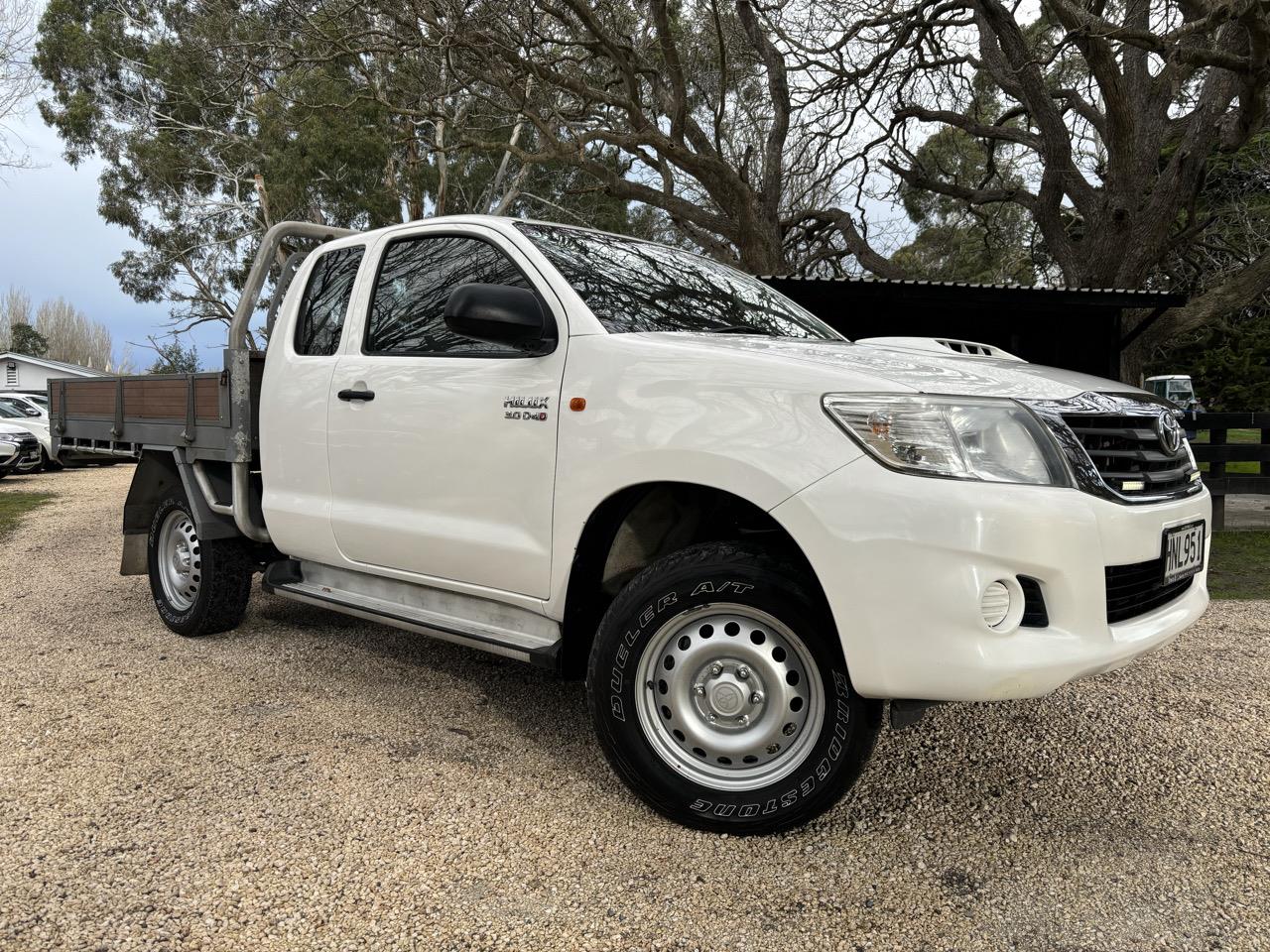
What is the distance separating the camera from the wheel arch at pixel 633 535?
2982 mm

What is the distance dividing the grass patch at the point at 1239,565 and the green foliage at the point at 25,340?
71489 millimetres

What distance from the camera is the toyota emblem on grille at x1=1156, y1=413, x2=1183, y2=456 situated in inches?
110

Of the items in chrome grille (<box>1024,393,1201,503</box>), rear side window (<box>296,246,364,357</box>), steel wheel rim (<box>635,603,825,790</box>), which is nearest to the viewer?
chrome grille (<box>1024,393,1201,503</box>)

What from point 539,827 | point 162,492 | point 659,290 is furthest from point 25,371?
point 539,827

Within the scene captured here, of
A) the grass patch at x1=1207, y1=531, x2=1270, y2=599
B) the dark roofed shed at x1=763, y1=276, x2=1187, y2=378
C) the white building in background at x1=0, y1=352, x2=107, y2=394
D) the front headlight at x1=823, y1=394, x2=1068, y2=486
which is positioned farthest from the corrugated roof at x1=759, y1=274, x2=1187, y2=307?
the white building in background at x1=0, y1=352, x2=107, y2=394

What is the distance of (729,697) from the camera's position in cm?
273

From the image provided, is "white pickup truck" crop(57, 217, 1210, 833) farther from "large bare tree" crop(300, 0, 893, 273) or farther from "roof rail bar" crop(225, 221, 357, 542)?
"large bare tree" crop(300, 0, 893, 273)

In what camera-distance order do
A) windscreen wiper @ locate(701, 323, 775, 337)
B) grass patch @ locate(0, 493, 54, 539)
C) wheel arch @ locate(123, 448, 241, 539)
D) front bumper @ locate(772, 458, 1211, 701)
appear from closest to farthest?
front bumper @ locate(772, 458, 1211, 701)
windscreen wiper @ locate(701, 323, 775, 337)
wheel arch @ locate(123, 448, 241, 539)
grass patch @ locate(0, 493, 54, 539)

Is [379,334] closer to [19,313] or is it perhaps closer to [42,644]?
[42,644]

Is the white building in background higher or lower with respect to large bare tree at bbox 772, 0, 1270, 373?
lower

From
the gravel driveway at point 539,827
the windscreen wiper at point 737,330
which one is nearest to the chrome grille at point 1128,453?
the gravel driveway at point 539,827

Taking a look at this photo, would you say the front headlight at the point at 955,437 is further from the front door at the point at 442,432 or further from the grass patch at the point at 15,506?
the grass patch at the point at 15,506

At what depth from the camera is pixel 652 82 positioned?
13.6 metres

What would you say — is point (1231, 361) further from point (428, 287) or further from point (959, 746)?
point (428, 287)
